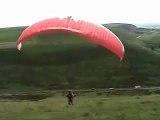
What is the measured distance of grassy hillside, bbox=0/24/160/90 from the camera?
234 ft

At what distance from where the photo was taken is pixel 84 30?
32.2 meters

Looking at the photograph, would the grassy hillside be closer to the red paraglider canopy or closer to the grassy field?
the grassy field

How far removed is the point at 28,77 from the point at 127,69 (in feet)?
53.9

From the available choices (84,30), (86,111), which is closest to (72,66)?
(86,111)

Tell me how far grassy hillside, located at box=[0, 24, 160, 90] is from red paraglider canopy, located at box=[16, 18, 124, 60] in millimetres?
35281

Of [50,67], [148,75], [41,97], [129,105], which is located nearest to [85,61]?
[50,67]

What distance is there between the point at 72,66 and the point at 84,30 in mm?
46781

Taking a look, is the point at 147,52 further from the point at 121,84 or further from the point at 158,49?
the point at 121,84

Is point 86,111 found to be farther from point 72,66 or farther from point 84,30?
point 72,66

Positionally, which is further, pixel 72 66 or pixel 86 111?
pixel 72 66

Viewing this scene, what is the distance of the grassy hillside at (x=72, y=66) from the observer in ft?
234

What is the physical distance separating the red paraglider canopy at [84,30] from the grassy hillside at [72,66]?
35281mm

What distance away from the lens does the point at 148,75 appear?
75750mm

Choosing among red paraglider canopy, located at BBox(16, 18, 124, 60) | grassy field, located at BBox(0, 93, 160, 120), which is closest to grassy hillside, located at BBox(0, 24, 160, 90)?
grassy field, located at BBox(0, 93, 160, 120)
